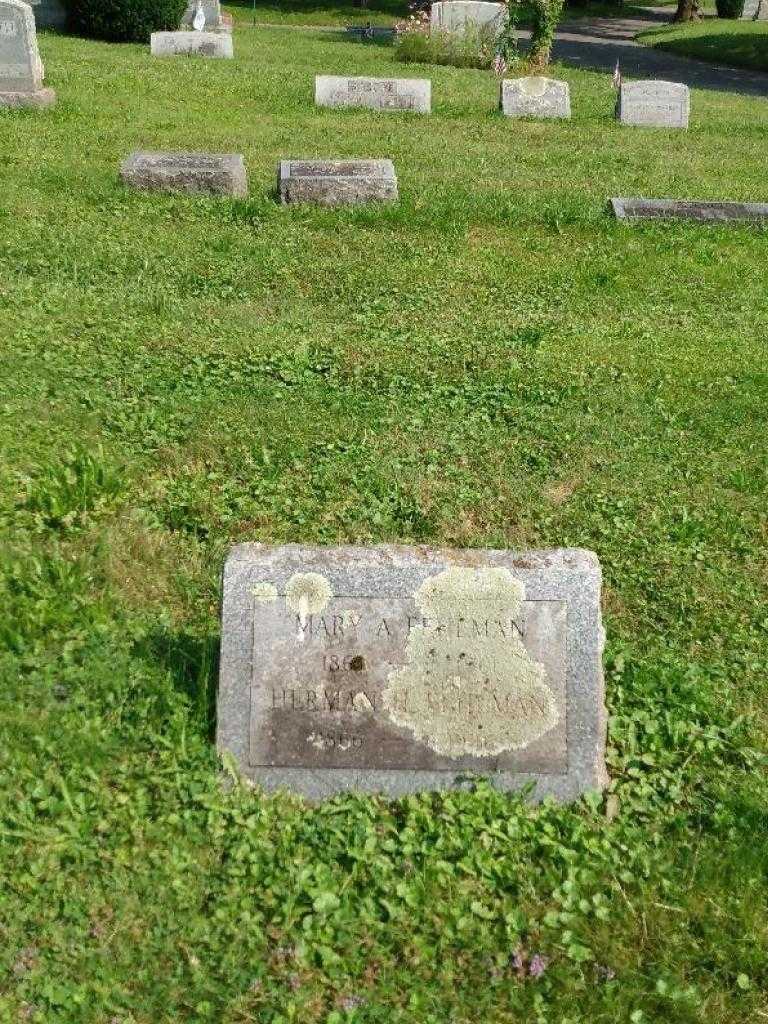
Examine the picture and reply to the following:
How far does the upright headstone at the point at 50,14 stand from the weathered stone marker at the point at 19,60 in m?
8.19

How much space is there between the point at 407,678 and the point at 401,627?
7.0 inches

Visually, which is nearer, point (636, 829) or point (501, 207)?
point (636, 829)

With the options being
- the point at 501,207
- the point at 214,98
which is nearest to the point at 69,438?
the point at 501,207

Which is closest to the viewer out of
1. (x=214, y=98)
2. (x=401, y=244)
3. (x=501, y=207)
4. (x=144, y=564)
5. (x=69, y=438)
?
(x=144, y=564)

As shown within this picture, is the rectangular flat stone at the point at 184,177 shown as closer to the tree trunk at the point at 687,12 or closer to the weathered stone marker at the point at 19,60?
the weathered stone marker at the point at 19,60

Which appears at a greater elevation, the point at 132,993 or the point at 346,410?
the point at 346,410

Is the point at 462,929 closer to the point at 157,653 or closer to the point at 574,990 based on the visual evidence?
the point at 574,990

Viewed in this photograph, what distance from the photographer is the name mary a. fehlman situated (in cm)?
349

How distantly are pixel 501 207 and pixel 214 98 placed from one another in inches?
284

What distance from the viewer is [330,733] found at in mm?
3484

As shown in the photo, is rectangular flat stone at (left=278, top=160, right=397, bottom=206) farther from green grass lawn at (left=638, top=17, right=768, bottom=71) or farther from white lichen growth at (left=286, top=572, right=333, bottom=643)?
green grass lawn at (left=638, top=17, right=768, bottom=71)

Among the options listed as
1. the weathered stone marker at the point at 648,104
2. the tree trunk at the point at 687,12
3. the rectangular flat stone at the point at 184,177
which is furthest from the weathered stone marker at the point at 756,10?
the rectangular flat stone at the point at 184,177

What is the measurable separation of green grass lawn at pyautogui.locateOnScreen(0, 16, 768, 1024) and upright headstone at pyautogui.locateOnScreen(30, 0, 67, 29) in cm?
1211

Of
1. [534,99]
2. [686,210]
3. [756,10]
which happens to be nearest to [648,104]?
[534,99]
